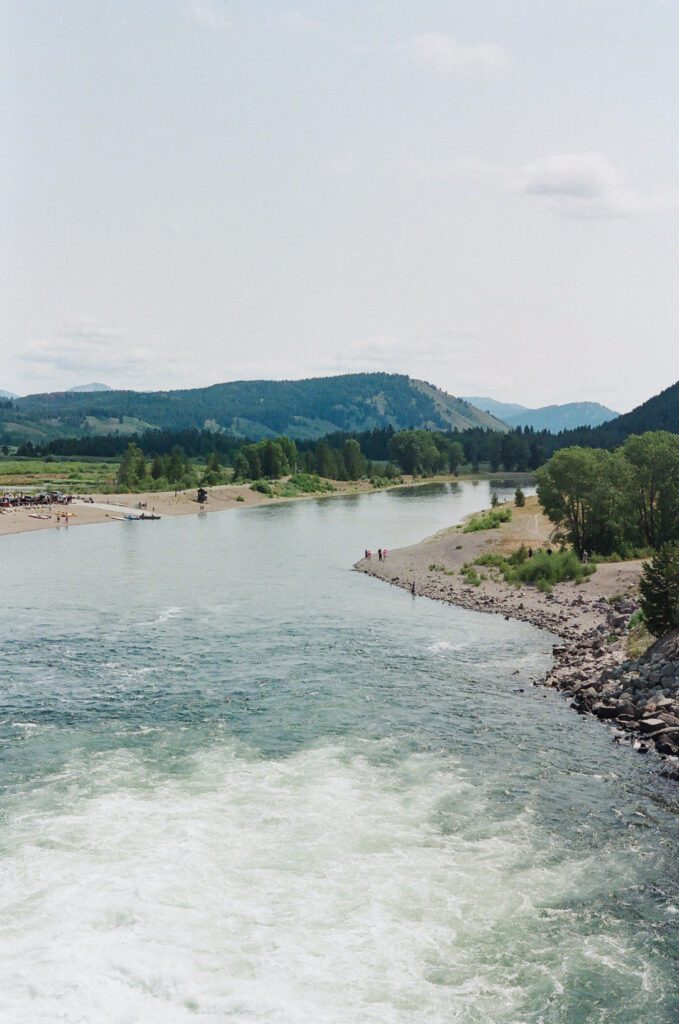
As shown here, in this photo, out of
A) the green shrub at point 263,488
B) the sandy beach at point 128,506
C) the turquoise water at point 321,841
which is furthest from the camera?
the green shrub at point 263,488

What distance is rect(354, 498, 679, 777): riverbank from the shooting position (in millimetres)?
38656

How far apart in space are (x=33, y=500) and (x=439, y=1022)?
151 meters

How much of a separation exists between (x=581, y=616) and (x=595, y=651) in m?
10.4

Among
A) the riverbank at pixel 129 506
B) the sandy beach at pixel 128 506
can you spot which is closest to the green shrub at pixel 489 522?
the sandy beach at pixel 128 506

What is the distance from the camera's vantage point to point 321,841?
2778 cm

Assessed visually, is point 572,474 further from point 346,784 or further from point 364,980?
point 364,980

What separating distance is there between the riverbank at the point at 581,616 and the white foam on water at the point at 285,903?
10715 mm

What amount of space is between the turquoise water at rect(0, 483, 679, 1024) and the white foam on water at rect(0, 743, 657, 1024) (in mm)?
78

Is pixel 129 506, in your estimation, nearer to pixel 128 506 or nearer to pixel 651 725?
pixel 128 506

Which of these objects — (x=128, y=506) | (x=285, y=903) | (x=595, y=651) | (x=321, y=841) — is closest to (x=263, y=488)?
(x=128, y=506)

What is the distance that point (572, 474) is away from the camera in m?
80.6

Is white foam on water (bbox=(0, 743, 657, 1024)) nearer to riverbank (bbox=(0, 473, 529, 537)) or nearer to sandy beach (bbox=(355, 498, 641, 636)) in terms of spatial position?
sandy beach (bbox=(355, 498, 641, 636))

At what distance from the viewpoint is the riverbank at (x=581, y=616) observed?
38.7 meters

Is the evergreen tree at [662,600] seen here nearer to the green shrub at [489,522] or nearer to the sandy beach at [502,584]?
the sandy beach at [502,584]
